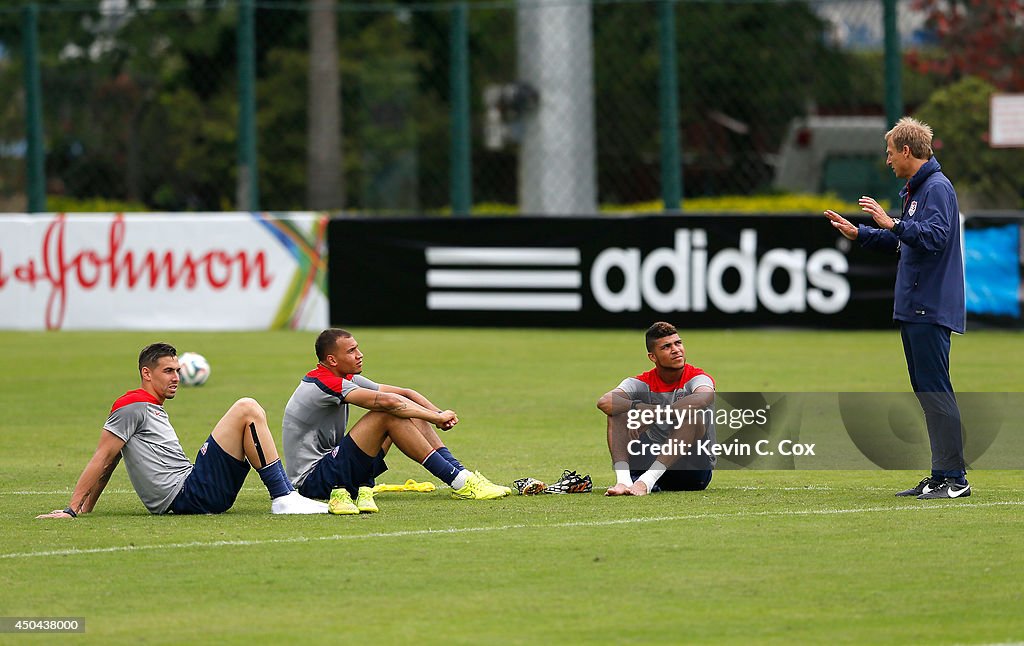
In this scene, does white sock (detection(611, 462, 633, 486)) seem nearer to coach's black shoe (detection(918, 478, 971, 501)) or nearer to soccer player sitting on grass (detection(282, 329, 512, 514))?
soccer player sitting on grass (detection(282, 329, 512, 514))

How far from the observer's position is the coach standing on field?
900cm

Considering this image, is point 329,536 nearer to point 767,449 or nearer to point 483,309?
point 767,449

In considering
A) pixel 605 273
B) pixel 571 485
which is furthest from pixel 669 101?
pixel 571 485

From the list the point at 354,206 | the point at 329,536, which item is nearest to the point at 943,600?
the point at 329,536

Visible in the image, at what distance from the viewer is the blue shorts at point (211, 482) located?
902 centimetres

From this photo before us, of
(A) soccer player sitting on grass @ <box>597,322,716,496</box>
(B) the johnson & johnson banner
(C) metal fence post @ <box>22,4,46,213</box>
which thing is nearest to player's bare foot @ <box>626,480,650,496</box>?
(A) soccer player sitting on grass @ <box>597,322,716,496</box>

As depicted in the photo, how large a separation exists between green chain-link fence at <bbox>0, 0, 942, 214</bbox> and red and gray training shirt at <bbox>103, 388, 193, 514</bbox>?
40.5ft

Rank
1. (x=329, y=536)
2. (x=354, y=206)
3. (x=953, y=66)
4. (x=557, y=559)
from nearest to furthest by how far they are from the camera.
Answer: (x=557, y=559) < (x=329, y=536) < (x=953, y=66) < (x=354, y=206)

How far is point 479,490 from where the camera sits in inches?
371

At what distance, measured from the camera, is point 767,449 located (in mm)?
9531

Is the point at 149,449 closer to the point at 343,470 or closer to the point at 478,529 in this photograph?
the point at 343,470

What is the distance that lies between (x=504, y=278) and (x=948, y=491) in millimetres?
11544

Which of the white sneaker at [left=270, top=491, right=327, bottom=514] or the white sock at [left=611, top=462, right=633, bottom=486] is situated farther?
the white sock at [left=611, top=462, right=633, bottom=486]

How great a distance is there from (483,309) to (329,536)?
12242 millimetres
